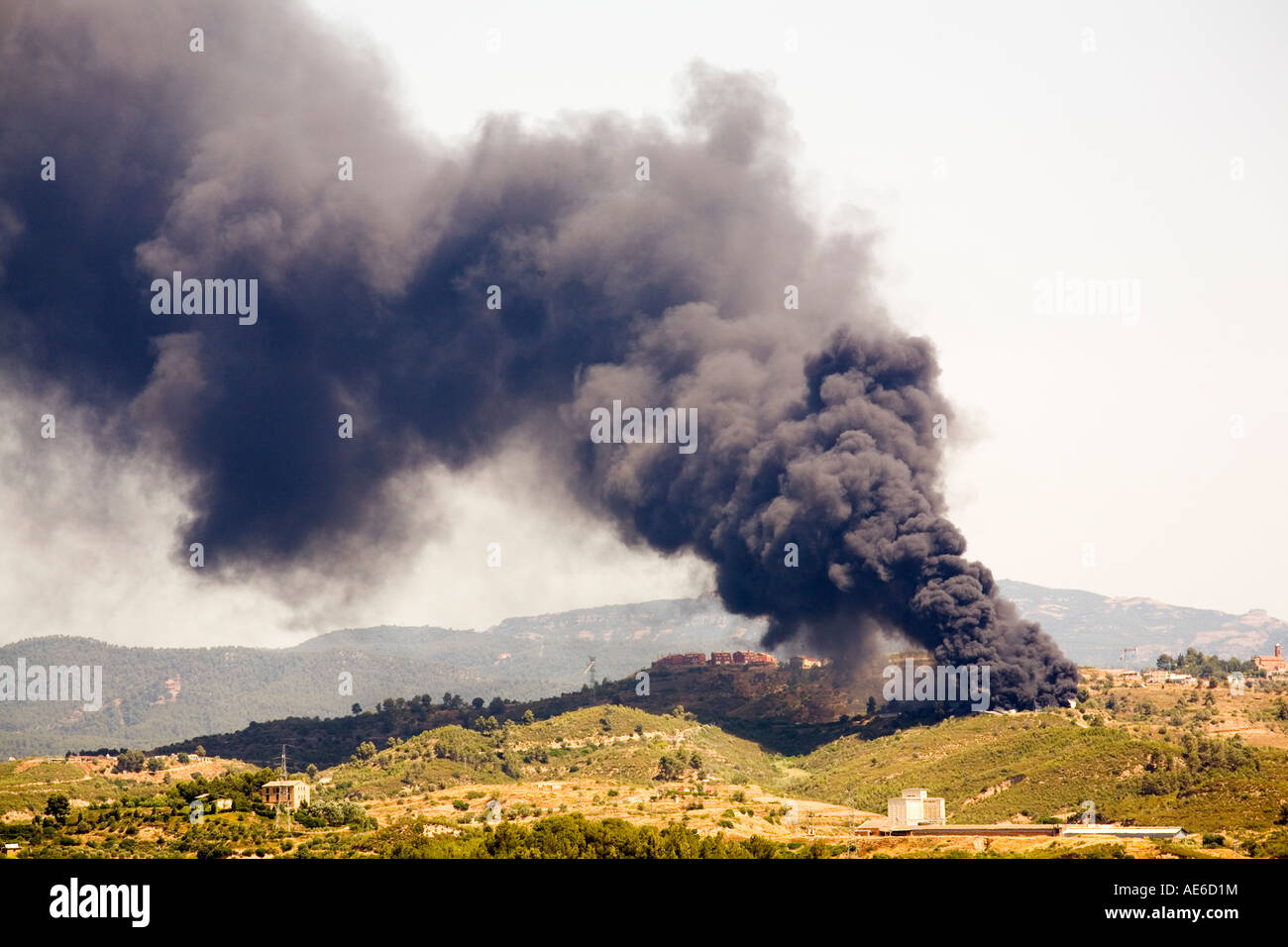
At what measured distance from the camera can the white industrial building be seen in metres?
70.3

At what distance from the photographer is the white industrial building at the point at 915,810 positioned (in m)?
70.3

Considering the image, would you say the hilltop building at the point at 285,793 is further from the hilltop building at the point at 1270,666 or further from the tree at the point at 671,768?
the hilltop building at the point at 1270,666

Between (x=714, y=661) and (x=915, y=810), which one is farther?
(x=714, y=661)

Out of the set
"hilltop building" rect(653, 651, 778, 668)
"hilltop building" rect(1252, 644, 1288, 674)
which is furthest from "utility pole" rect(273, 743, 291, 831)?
"hilltop building" rect(1252, 644, 1288, 674)

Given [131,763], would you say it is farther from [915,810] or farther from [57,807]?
[915,810]

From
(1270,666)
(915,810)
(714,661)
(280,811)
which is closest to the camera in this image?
(915,810)

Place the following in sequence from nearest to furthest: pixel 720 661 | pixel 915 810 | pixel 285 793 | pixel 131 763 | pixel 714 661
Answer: pixel 915 810, pixel 285 793, pixel 131 763, pixel 714 661, pixel 720 661

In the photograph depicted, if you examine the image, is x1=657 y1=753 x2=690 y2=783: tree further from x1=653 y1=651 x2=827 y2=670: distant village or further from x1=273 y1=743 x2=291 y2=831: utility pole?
x1=653 y1=651 x2=827 y2=670: distant village

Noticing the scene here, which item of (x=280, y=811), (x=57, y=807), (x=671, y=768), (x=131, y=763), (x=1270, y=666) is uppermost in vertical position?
(x=1270, y=666)

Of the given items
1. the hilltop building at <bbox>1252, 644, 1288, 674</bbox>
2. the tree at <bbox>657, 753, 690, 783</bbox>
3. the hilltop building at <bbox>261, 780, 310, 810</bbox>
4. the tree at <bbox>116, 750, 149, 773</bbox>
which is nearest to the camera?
the hilltop building at <bbox>261, 780, 310, 810</bbox>

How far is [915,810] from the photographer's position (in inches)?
2800

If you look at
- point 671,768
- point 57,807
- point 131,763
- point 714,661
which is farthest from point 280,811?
point 714,661

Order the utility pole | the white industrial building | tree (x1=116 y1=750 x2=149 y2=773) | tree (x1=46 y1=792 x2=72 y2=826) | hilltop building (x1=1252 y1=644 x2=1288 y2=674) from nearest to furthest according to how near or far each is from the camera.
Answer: the white industrial building < the utility pole < tree (x1=46 y1=792 x2=72 y2=826) < tree (x1=116 y1=750 x2=149 y2=773) < hilltop building (x1=1252 y1=644 x2=1288 y2=674)
